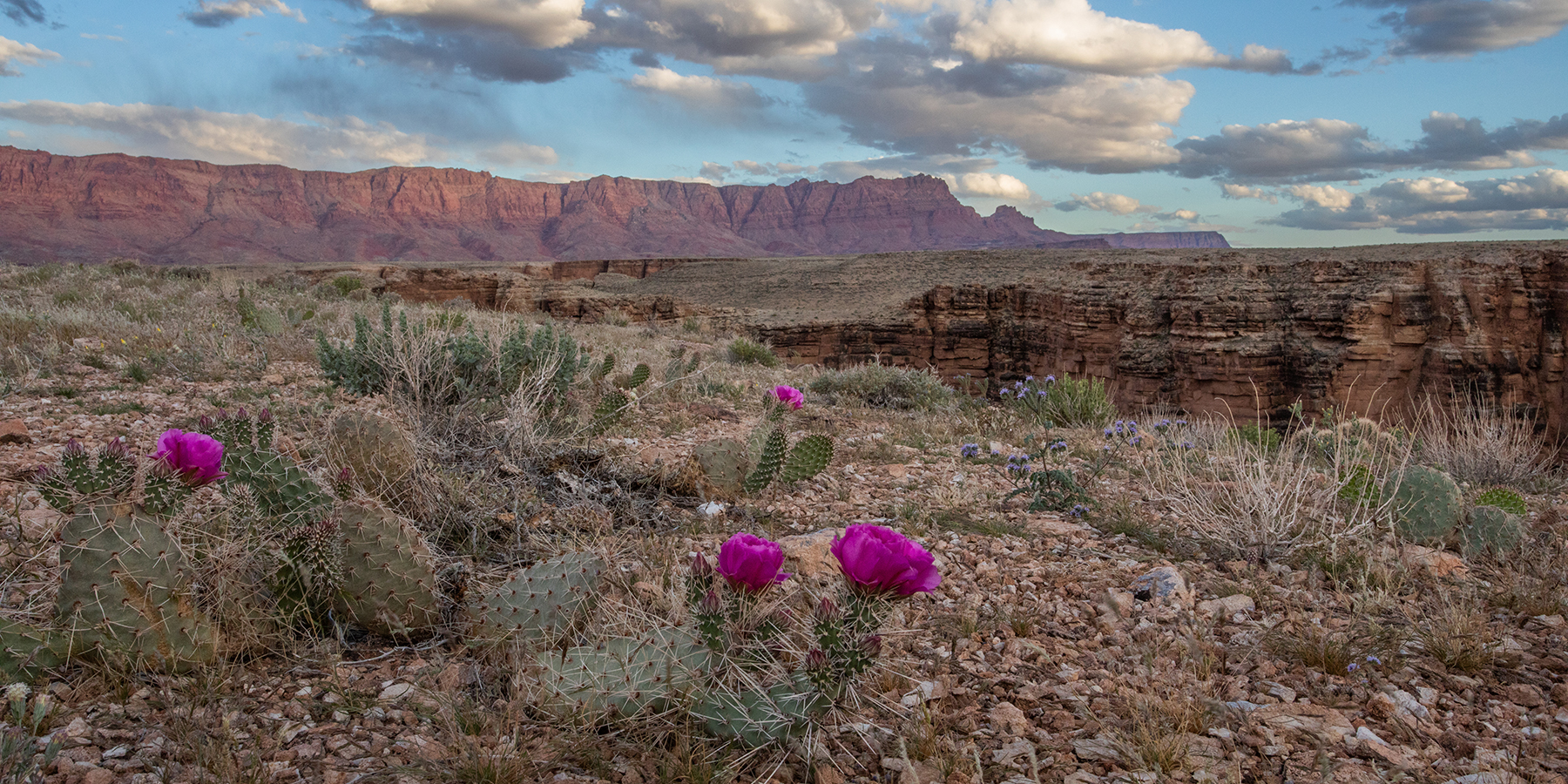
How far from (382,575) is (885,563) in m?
1.52

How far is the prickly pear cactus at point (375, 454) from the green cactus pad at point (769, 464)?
1.51 m

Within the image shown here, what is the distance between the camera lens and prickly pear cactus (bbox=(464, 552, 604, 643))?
7.20 ft

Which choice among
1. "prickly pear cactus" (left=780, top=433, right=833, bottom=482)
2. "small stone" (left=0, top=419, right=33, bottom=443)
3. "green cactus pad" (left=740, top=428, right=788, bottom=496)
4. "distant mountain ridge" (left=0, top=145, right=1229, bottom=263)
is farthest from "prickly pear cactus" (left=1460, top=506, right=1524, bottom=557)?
"distant mountain ridge" (left=0, top=145, right=1229, bottom=263)

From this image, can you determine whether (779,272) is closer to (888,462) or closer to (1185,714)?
(888,462)

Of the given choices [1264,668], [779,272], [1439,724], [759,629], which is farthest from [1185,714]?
[779,272]

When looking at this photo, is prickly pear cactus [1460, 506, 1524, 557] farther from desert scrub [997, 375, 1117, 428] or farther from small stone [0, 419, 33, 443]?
small stone [0, 419, 33, 443]

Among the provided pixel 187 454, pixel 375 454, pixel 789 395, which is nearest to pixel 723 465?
pixel 789 395

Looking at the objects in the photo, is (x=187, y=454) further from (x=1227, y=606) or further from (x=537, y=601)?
(x=1227, y=606)

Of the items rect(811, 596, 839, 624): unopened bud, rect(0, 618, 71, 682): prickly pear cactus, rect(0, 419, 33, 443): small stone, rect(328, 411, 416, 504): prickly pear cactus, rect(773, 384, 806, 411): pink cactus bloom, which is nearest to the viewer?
rect(811, 596, 839, 624): unopened bud

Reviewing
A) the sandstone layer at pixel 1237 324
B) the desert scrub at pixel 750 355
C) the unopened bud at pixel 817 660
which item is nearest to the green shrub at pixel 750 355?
the desert scrub at pixel 750 355

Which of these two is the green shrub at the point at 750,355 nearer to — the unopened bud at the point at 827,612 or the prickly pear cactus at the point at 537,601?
the prickly pear cactus at the point at 537,601

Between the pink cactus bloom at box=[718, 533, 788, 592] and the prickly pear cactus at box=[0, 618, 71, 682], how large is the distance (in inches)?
64.8

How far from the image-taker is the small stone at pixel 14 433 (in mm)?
3646

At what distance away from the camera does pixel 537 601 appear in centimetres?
223
